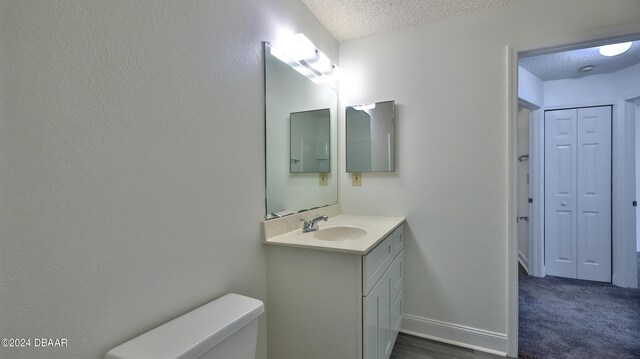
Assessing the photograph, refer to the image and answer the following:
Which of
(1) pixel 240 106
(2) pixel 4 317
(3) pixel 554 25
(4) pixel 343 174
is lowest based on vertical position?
(2) pixel 4 317

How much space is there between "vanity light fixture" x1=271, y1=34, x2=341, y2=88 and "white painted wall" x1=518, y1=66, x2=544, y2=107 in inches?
82.2

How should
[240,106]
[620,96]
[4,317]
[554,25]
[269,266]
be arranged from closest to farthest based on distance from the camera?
1. [4,317]
2. [240,106]
3. [269,266]
4. [554,25]
5. [620,96]

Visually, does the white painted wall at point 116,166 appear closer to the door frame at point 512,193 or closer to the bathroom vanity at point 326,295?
the bathroom vanity at point 326,295

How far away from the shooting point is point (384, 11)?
75.9 inches

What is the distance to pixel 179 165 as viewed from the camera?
1.04 meters

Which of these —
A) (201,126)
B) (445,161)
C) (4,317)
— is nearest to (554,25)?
(445,161)

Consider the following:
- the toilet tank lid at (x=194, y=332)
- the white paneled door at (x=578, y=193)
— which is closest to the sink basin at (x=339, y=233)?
the toilet tank lid at (x=194, y=332)

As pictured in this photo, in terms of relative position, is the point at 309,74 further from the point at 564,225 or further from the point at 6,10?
the point at 564,225

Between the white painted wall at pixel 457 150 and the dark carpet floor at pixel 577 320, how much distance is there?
0.41 meters

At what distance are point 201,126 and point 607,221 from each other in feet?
13.3

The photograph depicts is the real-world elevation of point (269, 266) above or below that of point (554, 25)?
below

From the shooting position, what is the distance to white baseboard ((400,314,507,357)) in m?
1.85

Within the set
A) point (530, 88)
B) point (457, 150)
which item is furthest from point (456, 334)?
point (530, 88)

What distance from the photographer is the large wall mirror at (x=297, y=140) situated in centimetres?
158
